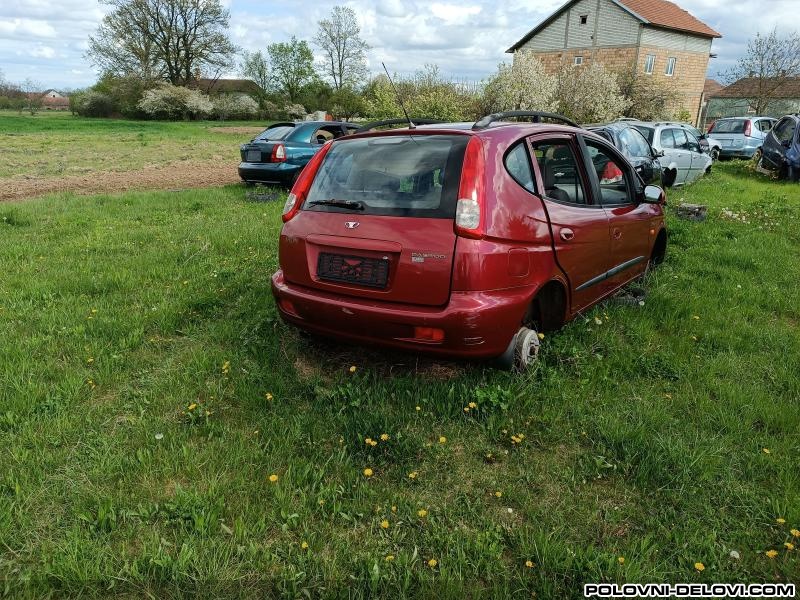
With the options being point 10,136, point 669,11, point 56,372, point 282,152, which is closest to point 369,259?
point 56,372

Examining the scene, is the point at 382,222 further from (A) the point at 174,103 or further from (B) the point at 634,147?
(A) the point at 174,103

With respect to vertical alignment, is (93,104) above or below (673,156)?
above

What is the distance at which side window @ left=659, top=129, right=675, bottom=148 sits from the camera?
12.5 m

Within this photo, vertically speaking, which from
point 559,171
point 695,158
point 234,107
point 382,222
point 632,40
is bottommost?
point 695,158

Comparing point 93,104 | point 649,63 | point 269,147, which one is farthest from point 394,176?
point 93,104

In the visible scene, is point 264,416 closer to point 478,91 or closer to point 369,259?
point 369,259

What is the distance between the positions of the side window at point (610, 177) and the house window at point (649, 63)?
36443 millimetres

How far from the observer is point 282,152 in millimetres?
10930

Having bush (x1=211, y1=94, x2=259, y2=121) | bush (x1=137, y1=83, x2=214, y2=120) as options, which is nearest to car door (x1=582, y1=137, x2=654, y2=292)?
bush (x1=137, y1=83, x2=214, y2=120)

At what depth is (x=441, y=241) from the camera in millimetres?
2936

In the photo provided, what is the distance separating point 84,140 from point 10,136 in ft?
12.2

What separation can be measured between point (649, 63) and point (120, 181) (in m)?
34.7

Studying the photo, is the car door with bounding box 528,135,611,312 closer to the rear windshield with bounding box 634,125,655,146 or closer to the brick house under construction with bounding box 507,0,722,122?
the rear windshield with bounding box 634,125,655,146

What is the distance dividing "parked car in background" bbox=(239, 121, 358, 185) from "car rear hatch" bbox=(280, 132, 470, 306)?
25.3 feet
